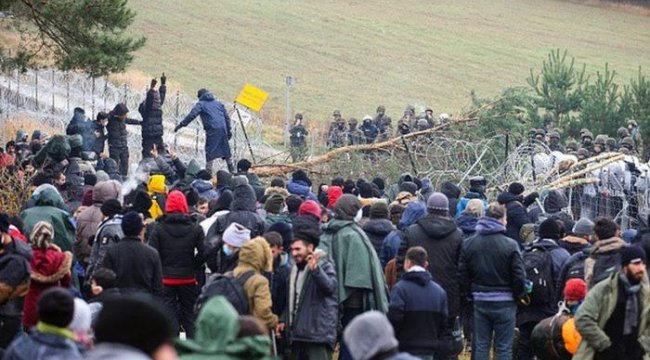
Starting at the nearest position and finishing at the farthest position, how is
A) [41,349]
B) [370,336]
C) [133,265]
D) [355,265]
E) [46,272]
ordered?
[370,336], [41,349], [46,272], [133,265], [355,265]

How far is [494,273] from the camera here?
44.3ft

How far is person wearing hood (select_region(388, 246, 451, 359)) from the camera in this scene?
12102mm

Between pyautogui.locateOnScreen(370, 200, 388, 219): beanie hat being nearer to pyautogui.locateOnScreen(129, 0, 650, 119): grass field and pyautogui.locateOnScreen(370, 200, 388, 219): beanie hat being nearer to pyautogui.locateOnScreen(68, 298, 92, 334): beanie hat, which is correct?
pyautogui.locateOnScreen(68, 298, 92, 334): beanie hat

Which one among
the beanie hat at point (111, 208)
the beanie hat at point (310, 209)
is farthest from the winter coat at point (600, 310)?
the beanie hat at point (111, 208)

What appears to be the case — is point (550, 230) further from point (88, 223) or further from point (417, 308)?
point (88, 223)

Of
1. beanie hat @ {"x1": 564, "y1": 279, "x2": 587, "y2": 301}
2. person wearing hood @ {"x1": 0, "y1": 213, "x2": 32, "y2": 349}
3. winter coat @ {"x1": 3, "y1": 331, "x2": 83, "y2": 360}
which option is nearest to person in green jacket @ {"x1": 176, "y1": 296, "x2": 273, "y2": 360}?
winter coat @ {"x1": 3, "y1": 331, "x2": 83, "y2": 360}

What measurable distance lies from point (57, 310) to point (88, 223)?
6274mm

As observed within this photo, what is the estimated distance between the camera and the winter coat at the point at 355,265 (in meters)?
13.0

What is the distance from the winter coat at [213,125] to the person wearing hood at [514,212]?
9319 mm

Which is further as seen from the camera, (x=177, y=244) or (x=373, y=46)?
(x=373, y=46)

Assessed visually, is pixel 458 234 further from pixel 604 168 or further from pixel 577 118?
pixel 577 118

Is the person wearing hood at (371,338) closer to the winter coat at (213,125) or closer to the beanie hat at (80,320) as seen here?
the beanie hat at (80,320)

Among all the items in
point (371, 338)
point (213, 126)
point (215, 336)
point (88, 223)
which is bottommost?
point (213, 126)

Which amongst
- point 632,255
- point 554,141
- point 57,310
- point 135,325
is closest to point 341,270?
point 632,255
